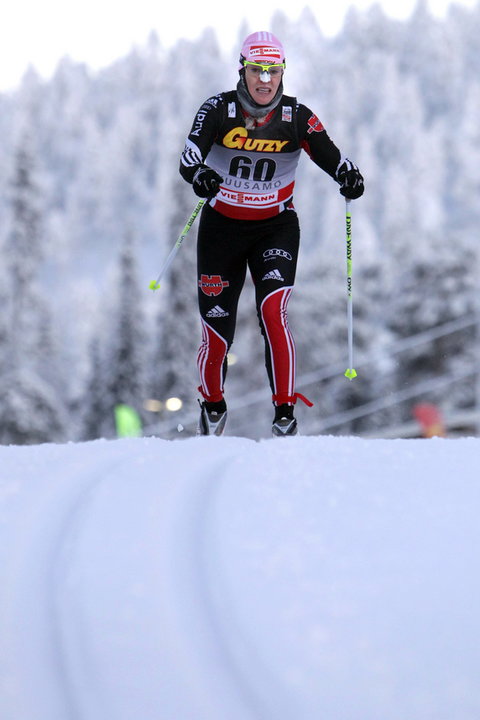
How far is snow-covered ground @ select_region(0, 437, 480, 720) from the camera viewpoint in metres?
2.15

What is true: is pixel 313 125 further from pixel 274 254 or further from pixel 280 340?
pixel 280 340

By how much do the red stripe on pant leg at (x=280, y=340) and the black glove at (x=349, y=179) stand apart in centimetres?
66

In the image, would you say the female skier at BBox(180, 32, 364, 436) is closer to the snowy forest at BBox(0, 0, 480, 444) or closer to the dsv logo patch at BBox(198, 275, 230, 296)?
the dsv logo patch at BBox(198, 275, 230, 296)

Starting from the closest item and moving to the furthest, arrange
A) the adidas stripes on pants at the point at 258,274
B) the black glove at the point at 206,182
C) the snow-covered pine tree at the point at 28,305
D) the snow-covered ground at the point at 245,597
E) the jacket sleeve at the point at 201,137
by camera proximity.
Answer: the snow-covered ground at the point at 245,597 → the black glove at the point at 206,182 → the jacket sleeve at the point at 201,137 → the adidas stripes on pants at the point at 258,274 → the snow-covered pine tree at the point at 28,305

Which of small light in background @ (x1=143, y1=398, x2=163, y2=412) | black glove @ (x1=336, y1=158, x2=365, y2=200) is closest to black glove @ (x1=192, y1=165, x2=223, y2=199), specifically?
black glove @ (x1=336, y1=158, x2=365, y2=200)

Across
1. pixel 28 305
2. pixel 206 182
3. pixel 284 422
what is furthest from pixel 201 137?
pixel 28 305

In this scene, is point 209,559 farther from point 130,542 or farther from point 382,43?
point 382,43

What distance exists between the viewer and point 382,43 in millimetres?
153000

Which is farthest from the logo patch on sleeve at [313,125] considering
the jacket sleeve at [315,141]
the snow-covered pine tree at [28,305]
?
the snow-covered pine tree at [28,305]

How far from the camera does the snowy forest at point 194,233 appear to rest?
35844mm

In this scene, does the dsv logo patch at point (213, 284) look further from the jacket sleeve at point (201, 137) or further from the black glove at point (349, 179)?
the black glove at point (349, 179)

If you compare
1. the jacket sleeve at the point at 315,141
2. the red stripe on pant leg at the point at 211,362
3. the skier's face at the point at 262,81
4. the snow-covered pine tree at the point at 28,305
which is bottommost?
the red stripe on pant leg at the point at 211,362

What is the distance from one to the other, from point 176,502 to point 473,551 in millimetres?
1057

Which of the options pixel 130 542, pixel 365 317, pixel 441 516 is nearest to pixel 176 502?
pixel 130 542
